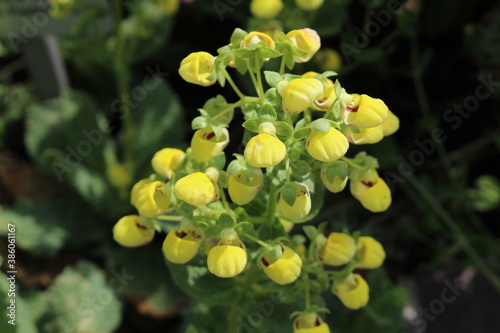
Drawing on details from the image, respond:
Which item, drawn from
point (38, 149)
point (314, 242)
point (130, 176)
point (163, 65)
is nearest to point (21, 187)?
point (38, 149)

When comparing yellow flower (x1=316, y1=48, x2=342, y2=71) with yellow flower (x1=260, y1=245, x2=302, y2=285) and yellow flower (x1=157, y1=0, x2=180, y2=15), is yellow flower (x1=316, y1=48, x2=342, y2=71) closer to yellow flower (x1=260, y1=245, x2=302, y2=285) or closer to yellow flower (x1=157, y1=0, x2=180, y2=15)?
yellow flower (x1=157, y1=0, x2=180, y2=15)

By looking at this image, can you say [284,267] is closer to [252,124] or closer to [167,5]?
[252,124]

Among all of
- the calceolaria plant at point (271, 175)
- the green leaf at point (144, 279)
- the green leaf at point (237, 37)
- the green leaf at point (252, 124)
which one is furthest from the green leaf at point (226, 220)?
the green leaf at point (144, 279)

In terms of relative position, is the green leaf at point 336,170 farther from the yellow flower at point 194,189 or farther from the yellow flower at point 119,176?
the yellow flower at point 119,176

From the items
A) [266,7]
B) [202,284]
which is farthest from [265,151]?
[266,7]

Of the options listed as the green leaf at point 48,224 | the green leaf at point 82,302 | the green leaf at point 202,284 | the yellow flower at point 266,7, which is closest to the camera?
the green leaf at point 202,284

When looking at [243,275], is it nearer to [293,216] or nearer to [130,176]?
[293,216]

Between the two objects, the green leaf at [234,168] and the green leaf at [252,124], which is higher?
the green leaf at [252,124]
